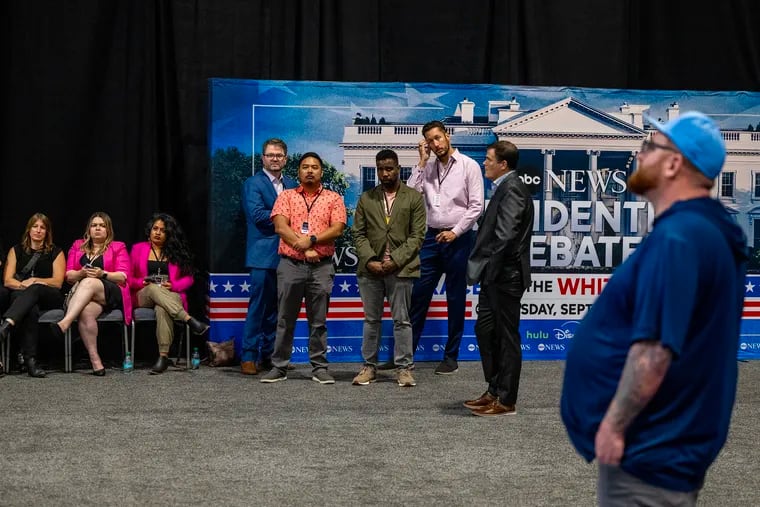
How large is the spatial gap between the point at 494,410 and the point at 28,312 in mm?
3095

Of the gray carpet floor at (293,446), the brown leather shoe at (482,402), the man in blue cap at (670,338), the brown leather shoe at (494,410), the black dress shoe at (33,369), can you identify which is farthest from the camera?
the black dress shoe at (33,369)

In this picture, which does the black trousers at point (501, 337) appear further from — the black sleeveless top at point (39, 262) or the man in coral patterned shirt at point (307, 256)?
the black sleeveless top at point (39, 262)

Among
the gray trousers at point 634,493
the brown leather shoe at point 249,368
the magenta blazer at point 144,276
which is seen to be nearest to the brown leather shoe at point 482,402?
Result: the brown leather shoe at point 249,368

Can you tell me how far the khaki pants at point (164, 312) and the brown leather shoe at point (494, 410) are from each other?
7.53 feet

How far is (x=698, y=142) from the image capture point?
204cm

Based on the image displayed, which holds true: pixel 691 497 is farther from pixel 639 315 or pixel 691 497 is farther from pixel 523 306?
pixel 523 306

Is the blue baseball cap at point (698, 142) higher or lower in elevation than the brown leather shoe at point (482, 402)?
higher

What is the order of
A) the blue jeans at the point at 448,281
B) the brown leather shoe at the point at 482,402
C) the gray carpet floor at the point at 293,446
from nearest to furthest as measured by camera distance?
the gray carpet floor at the point at 293,446, the brown leather shoe at the point at 482,402, the blue jeans at the point at 448,281

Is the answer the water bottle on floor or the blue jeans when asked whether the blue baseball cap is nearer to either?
the blue jeans

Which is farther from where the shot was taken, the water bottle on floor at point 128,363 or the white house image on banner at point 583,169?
the white house image on banner at point 583,169

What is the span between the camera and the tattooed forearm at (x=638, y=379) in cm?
197

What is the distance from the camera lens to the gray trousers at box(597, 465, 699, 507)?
2.05 m

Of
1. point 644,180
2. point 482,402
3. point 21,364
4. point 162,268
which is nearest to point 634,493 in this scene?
point 644,180

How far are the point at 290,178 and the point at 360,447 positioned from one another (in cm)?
273
